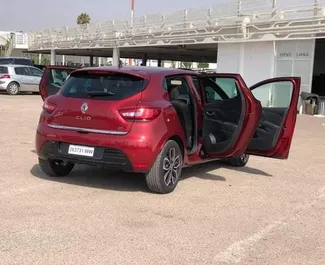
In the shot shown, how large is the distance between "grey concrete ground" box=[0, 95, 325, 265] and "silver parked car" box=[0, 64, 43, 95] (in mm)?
17065

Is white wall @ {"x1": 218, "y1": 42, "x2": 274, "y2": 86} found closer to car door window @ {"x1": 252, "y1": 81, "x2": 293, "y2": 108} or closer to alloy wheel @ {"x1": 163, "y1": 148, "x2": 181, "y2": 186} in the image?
car door window @ {"x1": 252, "y1": 81, "x2": 293, "y2": 108}

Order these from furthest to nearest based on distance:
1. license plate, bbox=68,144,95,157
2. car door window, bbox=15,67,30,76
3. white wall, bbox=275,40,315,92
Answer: car door window, bbox=15,67,30,76 → white wall, bbox=275,40,315,92 → license plate, bbox=68,144,95,157

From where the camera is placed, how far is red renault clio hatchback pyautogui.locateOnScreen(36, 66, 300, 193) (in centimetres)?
557

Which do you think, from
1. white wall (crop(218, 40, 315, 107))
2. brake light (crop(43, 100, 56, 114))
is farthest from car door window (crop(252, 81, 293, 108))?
brake light (crop(43, 100, 56, 114))

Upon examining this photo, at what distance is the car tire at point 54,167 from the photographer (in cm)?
642

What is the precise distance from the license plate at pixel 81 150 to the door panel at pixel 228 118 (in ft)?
5.74

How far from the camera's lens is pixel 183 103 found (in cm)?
637

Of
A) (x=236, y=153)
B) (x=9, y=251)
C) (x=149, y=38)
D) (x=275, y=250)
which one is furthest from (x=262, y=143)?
(x=149, y=38)

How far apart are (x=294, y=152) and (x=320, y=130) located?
A: 16.1 feet

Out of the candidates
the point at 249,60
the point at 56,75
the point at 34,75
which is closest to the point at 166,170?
the point at 56,75

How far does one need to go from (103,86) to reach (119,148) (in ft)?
2.84

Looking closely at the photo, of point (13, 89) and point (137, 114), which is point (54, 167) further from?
point (13, 89)

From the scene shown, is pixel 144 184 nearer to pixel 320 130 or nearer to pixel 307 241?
pixel 307 241

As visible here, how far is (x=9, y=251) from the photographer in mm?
3908
